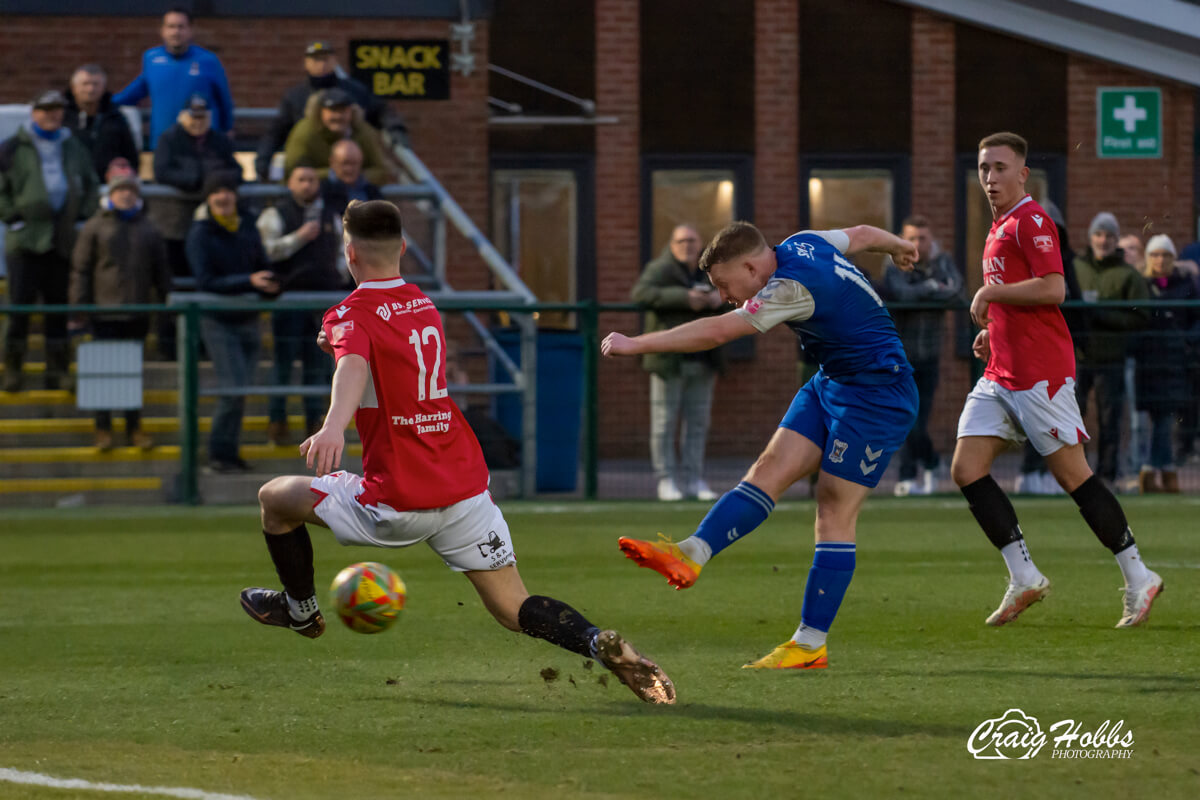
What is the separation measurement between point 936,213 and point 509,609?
54.0 ft

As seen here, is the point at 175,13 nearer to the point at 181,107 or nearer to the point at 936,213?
the point at 181,107

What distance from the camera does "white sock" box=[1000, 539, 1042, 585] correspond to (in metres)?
7.80

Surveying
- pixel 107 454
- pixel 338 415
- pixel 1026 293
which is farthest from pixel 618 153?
pixel 338 415

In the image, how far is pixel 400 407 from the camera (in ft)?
19.5

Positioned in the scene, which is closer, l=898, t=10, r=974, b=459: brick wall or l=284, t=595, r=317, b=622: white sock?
l=284, t=595, r=317, b=622: white sock

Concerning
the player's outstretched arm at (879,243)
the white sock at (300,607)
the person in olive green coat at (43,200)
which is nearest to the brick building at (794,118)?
the person in olive green coat at (43,200)

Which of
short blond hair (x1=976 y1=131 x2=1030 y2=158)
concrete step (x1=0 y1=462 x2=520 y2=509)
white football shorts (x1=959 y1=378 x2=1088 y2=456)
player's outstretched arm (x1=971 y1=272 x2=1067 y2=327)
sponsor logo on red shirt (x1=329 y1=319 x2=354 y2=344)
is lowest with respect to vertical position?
concrete step (x1=0 y1=462 x2=520 y2=509)

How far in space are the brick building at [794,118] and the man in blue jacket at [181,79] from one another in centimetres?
437

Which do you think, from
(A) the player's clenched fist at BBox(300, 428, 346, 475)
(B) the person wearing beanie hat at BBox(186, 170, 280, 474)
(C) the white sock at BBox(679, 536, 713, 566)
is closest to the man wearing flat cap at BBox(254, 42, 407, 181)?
(B) the person wearing beanie hat at BBox(186, 170, 280, 474)

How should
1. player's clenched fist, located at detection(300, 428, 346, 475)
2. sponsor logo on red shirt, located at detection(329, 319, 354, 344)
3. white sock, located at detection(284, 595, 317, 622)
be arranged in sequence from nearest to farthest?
player's clenched fist, located at detection(300, 428, 346, 475) < sponsor logo on red shirt, located at detection(329, 319, 354, 344) < white sock, located at detection(284, 595, 317, 622)

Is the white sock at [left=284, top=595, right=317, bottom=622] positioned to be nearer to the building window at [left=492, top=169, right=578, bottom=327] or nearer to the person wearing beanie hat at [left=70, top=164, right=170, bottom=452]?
the person wearing beanie hat at [left=70, top=164, right=170, bottom=452]

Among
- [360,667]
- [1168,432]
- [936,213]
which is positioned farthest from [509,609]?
[936,213]

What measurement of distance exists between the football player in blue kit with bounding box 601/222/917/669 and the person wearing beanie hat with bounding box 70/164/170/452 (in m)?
8.90

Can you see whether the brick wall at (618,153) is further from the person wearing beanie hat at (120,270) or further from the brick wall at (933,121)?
the person wearing beanie hat at (120,270)
